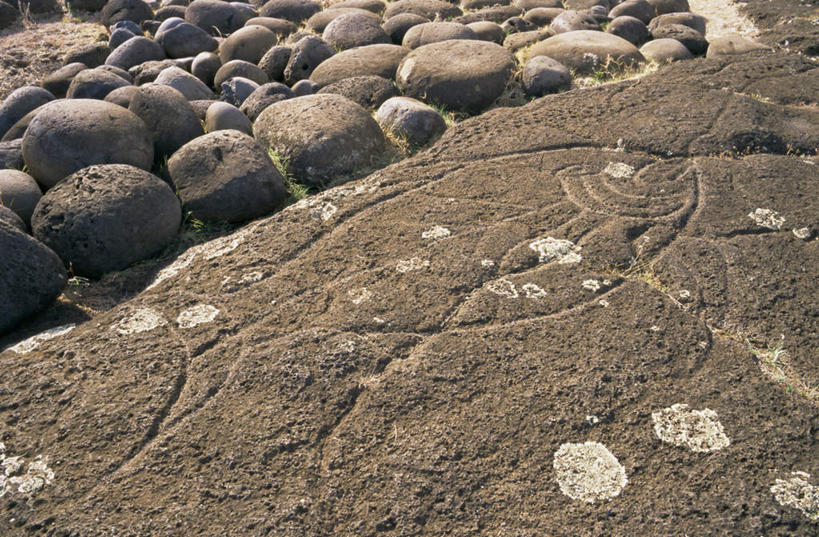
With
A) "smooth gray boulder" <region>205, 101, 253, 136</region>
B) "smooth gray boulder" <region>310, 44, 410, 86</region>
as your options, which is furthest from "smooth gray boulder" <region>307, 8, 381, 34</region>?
"smooth gray boulder" <region>205, 101, 253, 136</region>

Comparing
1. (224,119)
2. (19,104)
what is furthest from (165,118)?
(19,104)

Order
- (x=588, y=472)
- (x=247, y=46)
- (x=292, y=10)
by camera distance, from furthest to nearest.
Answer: (x=292, y=10) < (x=247, y=46) < (x=588, y=472)

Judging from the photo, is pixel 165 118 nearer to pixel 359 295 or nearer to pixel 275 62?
pixel 275 62

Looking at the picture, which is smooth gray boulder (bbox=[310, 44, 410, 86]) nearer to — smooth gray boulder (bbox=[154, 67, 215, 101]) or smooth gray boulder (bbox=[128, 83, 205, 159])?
smooth gray boulder (bbox=[154, 67, 215, 101])

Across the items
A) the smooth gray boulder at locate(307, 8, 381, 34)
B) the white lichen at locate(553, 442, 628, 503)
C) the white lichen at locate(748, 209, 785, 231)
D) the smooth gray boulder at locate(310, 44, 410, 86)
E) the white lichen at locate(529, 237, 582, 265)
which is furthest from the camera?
the smooth gray boulder at locate(307, 8, 381, 34)

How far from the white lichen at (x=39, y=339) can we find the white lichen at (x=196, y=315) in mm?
583

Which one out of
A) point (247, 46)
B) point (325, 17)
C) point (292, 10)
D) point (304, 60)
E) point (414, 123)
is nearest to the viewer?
point (414, 123)

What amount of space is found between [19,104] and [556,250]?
4.97 metres

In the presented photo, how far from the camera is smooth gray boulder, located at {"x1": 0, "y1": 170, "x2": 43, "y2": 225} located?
4027 millimetres

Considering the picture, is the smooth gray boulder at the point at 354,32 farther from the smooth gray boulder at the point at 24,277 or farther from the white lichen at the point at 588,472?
the white lichen at the point at 588,472

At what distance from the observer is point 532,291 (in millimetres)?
2949

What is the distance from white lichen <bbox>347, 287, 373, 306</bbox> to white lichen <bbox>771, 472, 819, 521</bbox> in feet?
5.79

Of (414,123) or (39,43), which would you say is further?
(39,43)

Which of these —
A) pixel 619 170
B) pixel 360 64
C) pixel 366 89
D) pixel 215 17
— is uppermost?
pixel 215 17
